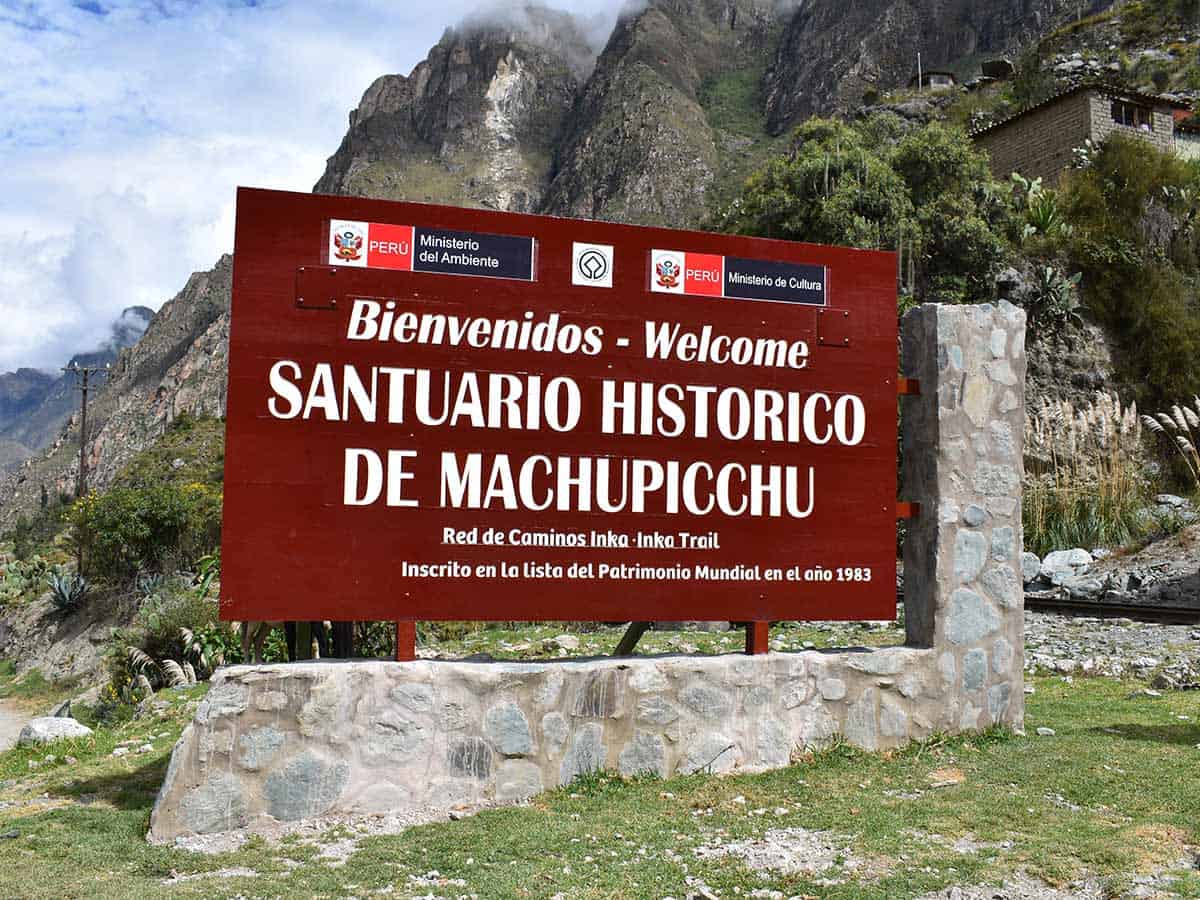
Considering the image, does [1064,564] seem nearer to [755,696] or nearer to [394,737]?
[755,696]

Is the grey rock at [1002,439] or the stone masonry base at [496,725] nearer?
the stone masonry base at [496,725]

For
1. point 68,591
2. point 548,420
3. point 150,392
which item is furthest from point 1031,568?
point 150,392

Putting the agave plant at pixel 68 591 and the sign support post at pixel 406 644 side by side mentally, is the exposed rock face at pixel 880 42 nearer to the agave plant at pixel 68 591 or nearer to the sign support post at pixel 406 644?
the agave plant at pixel 68 591

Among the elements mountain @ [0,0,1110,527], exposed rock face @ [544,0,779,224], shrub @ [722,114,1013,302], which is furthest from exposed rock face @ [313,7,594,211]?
shrub @ [722,114,1013,302]

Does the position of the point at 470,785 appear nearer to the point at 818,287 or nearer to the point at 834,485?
the point at 834,485

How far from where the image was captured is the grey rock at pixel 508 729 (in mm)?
6277

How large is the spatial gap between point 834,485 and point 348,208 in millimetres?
3795

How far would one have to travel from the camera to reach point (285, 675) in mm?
5988

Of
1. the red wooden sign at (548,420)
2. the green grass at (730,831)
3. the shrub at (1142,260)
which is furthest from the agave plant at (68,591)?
the shrub at (1142,260)

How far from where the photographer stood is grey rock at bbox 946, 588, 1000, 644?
7.29 m

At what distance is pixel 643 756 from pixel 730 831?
1.06m

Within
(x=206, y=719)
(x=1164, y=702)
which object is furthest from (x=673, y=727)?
(x=1164, y=702)

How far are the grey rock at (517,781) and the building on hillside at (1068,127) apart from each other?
35.0 m

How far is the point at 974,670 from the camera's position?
24.0ft
